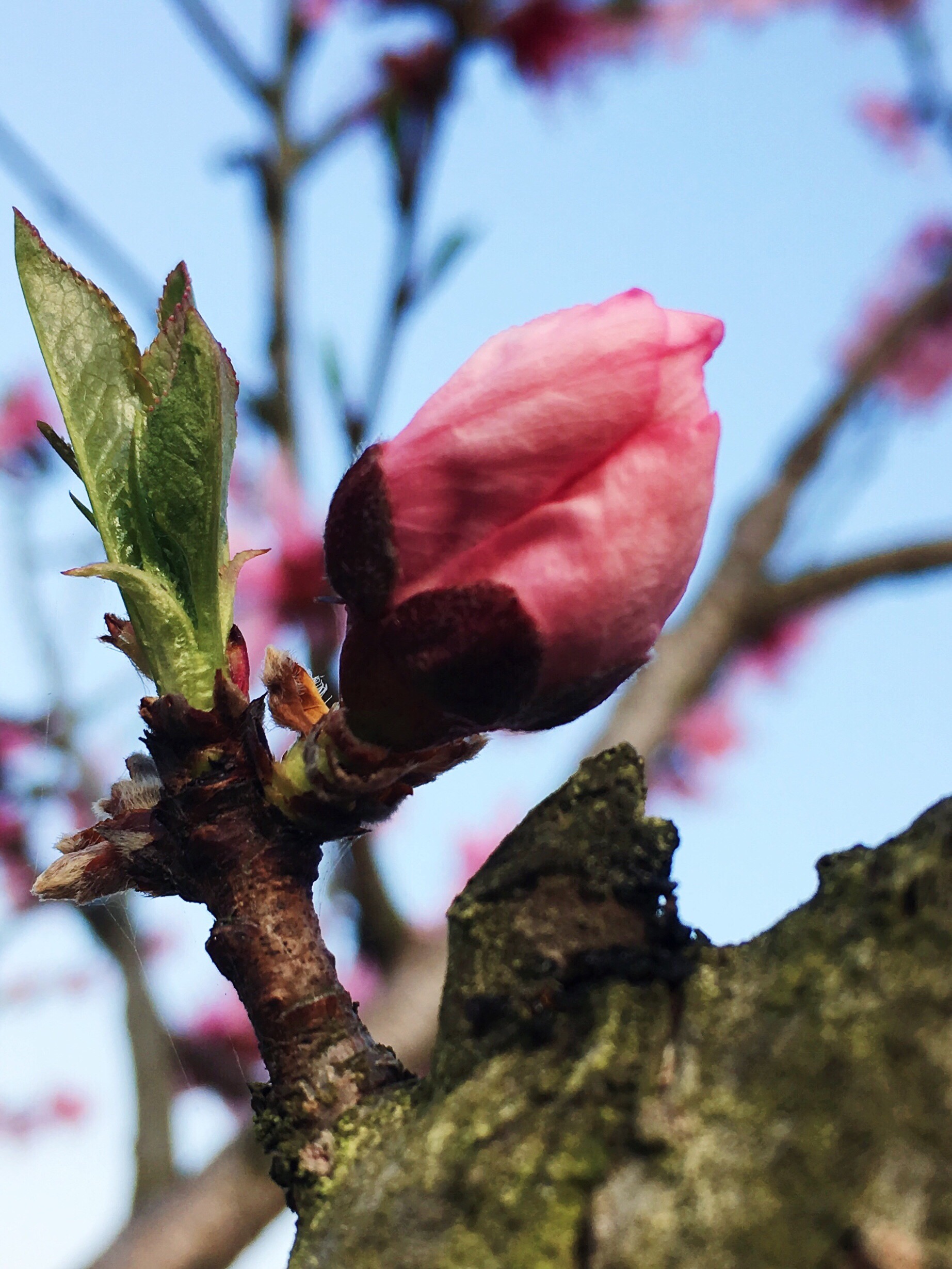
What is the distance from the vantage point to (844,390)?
2873 millimetres

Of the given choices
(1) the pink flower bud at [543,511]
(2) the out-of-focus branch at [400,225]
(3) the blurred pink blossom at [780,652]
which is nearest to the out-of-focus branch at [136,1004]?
(2) the out-of-focus branch at [400,225]

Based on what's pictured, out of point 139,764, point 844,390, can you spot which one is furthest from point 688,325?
point 844,390

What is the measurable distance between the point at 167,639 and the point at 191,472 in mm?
98

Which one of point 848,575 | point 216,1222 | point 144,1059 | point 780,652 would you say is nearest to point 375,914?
point 216,1222

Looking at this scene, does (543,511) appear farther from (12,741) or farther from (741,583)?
(12,741)

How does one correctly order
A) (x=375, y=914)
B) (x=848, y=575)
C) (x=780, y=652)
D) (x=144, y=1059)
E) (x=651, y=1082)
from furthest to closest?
(x=780, y=652), (x=848, y=575), (x=144, y=1059), (x=375, y=914), (x=651, y=1082)

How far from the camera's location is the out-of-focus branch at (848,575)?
2510mm

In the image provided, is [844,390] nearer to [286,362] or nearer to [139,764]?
[286,362]

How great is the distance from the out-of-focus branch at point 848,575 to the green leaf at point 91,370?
206cm

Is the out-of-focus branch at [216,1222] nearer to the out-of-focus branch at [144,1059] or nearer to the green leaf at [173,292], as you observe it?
the out-of-focus branch at [144,1059]

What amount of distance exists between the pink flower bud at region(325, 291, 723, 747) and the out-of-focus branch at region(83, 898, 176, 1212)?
1.67m

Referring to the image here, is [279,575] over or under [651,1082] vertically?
over

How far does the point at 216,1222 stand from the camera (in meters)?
1.69

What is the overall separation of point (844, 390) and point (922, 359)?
6.62 feet
